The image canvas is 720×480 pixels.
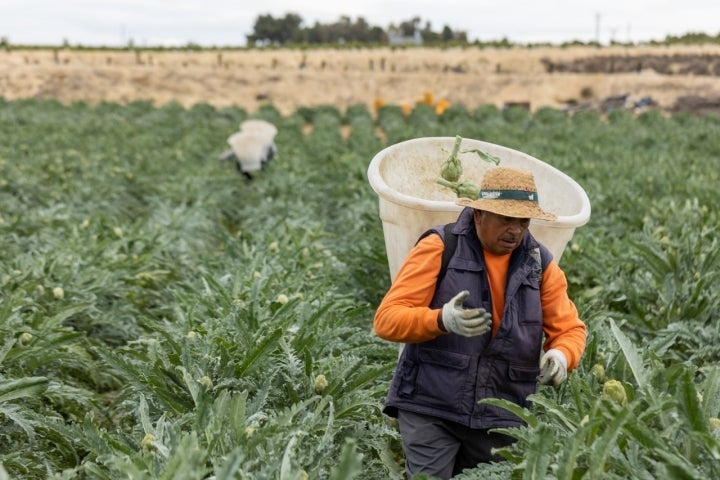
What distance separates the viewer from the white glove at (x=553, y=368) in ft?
8.65

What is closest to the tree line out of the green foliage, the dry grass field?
the dry grass field

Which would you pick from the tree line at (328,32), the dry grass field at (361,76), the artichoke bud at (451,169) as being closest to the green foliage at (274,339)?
the artichoke bud at (451,169)

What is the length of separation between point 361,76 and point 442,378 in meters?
49.5

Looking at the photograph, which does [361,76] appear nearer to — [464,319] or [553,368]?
[553,368]

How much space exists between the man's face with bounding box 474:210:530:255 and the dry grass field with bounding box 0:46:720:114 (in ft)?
140

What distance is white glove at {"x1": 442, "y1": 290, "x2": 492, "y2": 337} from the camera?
2.42 m

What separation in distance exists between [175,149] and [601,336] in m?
12.0

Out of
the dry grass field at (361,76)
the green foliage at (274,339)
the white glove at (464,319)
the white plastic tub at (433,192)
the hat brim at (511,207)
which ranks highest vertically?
the hat brim at (511,207)

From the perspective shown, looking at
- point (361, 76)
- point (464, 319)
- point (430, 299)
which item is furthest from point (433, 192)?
point (361, 76)

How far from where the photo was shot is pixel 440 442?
113 inches

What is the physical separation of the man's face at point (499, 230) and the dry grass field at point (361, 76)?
140 feet

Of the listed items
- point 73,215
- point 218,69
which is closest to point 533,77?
point 218,69

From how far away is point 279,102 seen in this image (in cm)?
4781

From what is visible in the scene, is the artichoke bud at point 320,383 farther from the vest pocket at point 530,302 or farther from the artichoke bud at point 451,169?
the artichoke bud at point 451,169
